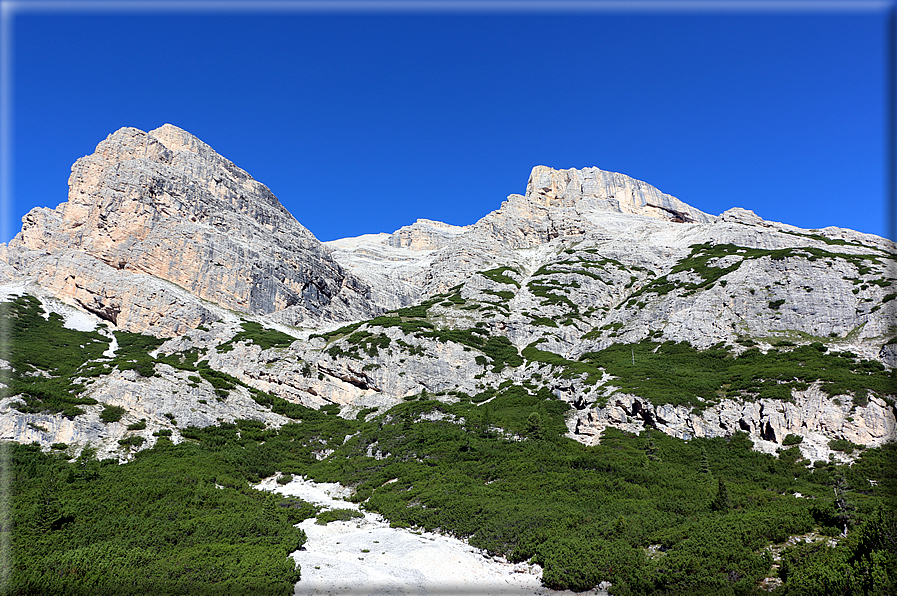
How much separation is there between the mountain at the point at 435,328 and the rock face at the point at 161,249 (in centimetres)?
52

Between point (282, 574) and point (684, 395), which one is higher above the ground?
point (684, 395)

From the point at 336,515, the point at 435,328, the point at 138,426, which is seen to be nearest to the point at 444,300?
the point at 435,328

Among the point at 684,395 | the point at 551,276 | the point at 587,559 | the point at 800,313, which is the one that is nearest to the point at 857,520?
the point at 587,559

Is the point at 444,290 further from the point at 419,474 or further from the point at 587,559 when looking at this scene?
the point at 587,559

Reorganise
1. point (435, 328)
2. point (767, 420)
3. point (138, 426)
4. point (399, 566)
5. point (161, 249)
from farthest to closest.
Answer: point (161, 249) → point (435, 328) → point (138, 426) → point (767, 420) → point (399, 566)

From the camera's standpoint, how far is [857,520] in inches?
802

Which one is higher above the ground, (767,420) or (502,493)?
(767,420)

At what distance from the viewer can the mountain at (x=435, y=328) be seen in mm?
42000

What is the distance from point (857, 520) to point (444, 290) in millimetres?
96171

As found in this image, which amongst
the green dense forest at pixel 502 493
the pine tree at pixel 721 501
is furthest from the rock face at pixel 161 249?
the pine tree at pixel 721 501

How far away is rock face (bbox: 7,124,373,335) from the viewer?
95125 mm

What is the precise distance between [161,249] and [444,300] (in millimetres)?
65938

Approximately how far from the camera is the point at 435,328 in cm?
8069

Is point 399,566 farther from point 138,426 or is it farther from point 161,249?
point 161,249
